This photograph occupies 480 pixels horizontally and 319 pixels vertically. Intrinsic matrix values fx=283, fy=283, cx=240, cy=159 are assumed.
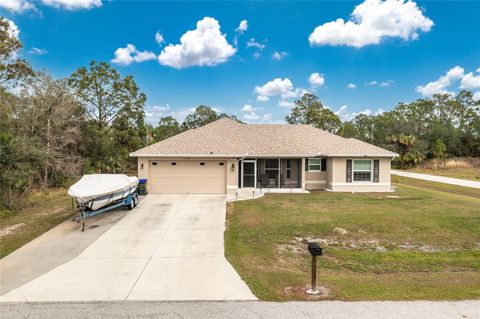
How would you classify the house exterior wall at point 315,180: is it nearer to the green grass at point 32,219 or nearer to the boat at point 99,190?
the boat at point 99,190

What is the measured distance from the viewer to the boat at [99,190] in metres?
11.2

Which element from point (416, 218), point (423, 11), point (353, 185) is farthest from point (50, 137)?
point (423, 11)

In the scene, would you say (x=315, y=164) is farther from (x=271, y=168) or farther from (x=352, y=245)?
(x=352, y=245)

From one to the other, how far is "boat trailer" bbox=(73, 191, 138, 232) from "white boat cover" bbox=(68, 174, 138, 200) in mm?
395

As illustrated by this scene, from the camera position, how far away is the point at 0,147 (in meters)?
13.1

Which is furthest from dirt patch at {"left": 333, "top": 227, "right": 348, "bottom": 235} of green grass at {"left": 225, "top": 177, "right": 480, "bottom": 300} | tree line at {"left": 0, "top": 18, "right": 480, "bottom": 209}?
tree line at {"left": 0, "top": 18, "right": 480, "bottom": 209}

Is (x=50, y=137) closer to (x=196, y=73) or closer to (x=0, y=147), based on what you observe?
(x=0, y=147)

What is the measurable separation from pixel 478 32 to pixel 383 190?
17.1 metres

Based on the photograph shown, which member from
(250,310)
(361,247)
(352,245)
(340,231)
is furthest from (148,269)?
(340,231)

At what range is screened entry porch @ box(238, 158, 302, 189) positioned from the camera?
19281mm

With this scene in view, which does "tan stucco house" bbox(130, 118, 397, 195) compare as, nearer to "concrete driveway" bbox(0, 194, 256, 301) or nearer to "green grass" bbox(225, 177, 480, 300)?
"green grass" bbox(225, 177, 480, 300)

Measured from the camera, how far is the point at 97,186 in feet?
38.6

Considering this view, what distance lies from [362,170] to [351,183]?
1215 mm

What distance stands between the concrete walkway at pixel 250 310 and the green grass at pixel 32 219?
4535mm
